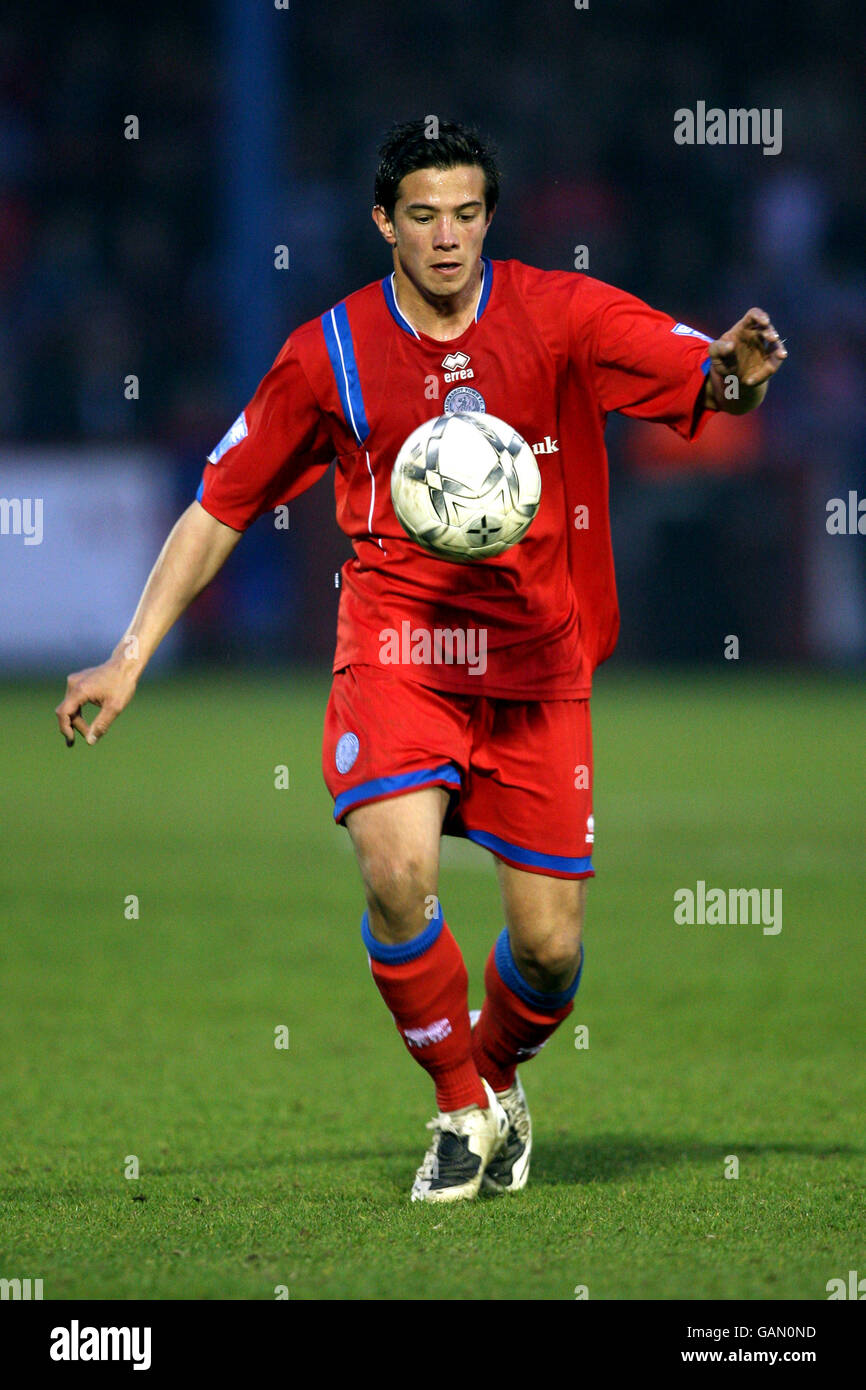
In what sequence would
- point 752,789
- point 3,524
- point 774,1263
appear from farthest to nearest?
point 3,524, point 752,789, point 774,1263

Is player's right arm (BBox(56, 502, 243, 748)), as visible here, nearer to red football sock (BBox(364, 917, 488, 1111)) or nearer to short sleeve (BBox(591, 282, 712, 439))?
red football sock (BBox(364, 917, 488, 1111))

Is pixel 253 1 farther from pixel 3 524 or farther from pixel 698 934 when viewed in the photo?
pixel 698 934

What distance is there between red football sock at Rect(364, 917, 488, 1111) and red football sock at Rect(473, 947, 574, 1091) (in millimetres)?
219

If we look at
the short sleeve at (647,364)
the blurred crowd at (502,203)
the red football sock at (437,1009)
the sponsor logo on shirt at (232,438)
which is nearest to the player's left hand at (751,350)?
the short sleeve at (647,364)

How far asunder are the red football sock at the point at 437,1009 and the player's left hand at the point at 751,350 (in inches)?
49.7

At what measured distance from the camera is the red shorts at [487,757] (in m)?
3.99

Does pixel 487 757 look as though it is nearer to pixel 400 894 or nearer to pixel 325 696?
pixel 400 894

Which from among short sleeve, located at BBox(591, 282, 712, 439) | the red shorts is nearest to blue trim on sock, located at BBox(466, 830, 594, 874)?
the red shorts

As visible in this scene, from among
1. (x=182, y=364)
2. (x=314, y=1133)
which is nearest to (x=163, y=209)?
A: (x=182, y=364)
